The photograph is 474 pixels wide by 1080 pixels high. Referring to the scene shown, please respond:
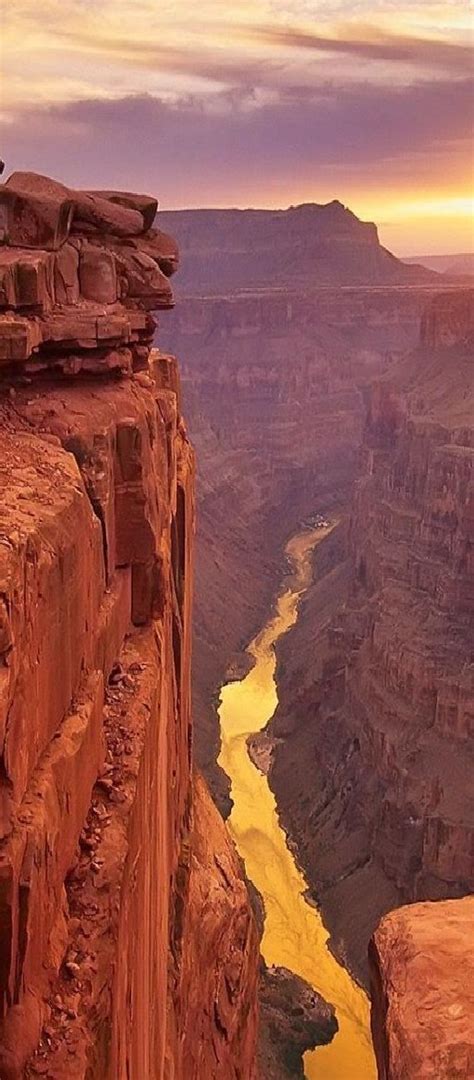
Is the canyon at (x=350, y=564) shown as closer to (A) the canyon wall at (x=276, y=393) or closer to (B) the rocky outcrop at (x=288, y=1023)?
(A) the canyon wall at (x=276, y=393)

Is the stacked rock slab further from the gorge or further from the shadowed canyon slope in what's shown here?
the shadowed canyon slope

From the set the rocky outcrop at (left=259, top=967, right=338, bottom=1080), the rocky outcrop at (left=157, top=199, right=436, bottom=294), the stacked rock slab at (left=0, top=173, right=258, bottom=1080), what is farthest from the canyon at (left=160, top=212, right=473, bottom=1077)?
the rocky outcrop at (left=157, top=199, right=436, bottom=294)

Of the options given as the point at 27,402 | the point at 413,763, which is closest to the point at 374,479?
the point at 413,763

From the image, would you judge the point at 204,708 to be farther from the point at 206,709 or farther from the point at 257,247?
the point at 257,247

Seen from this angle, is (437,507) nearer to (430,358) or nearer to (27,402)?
(430,358)

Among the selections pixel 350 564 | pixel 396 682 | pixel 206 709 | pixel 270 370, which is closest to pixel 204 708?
pixel 206 709

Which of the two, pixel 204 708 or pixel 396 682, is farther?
pixel 204 708
